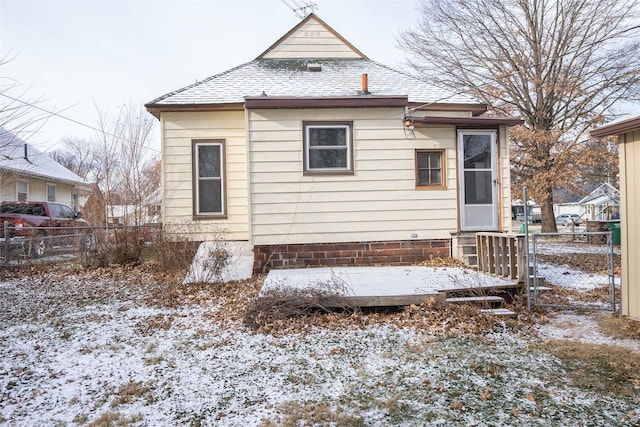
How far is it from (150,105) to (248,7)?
577cm

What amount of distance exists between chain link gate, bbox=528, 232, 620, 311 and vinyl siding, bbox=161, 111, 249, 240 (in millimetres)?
6127

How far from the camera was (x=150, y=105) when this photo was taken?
8836mm

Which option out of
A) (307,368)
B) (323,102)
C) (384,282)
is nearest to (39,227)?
(323,102)

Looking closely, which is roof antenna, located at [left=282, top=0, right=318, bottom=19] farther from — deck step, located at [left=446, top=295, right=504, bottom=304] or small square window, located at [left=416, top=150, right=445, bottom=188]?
deck step, located at [left=446, top=295, right=504, bottom=304]

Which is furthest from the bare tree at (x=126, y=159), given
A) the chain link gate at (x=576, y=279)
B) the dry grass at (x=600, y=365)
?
the dry grass at (x=600, y=365)

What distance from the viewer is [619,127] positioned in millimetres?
4863

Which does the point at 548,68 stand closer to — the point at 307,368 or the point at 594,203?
the point at 307,368

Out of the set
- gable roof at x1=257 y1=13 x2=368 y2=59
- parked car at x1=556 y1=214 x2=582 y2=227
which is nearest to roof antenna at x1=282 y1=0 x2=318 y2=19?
gable roof at x1=257 y1=13 x2=368 y2=59

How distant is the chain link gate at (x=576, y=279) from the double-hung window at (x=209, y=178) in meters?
6.57

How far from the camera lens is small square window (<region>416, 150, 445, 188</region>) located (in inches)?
318

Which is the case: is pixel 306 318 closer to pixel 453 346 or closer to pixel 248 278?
pixel 453 346

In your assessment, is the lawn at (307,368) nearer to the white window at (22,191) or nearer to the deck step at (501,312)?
the deck step at (501,312)

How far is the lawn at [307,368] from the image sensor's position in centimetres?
298

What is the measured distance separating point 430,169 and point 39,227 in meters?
10.3
